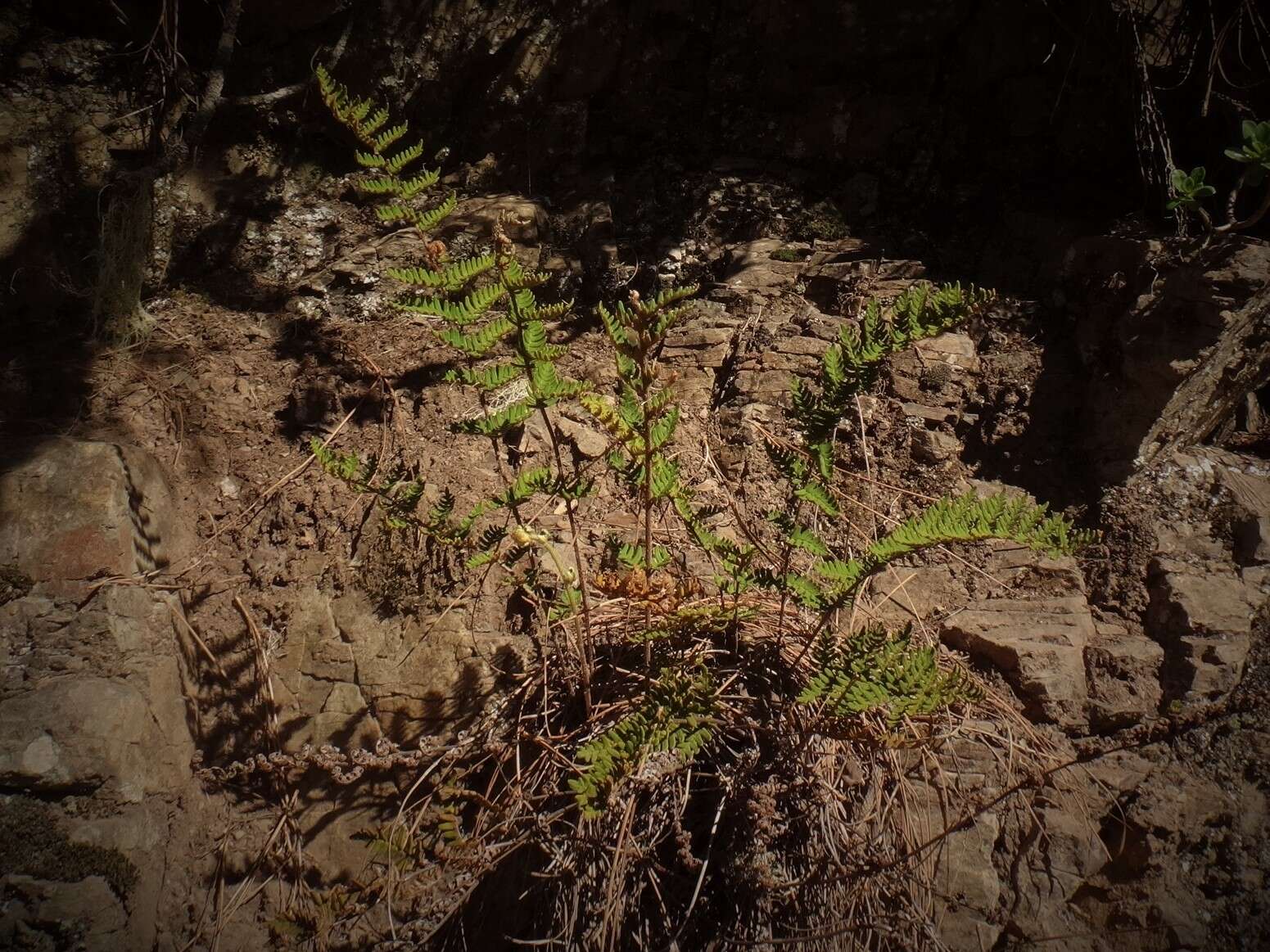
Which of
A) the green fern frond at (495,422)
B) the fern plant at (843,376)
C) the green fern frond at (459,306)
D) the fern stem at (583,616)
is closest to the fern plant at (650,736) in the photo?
the fern stem at (583,616)

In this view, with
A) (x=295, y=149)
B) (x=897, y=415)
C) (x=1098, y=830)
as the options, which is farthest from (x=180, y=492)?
(x=1098, y=830)

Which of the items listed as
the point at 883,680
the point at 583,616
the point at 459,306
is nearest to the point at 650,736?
the point at 583,616

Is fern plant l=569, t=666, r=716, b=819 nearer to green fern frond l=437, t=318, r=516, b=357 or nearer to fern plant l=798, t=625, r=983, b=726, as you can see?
fern plant l=798, t=625, r=983, b=726

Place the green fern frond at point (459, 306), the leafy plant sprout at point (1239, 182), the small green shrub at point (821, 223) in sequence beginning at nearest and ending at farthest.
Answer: the green fern frond at point (459, 306), the leafy plant sprout at point (1239, 182), the small green shrub at point (821, 223)

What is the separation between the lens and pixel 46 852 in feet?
6.84

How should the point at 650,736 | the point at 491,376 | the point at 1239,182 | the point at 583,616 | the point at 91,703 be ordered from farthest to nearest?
the point at 1239,182
the point at 91,703
the point at 583,616
the point at 491,376
the point at 650,736

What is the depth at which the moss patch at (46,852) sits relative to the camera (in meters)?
2.05

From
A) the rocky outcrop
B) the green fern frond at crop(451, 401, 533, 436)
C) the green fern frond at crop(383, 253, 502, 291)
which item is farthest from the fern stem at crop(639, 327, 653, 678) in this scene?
the rocky outcrop

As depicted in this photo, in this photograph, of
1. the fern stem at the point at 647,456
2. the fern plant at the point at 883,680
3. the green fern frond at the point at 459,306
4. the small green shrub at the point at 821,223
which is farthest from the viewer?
the small green shrub at the point at 821,223

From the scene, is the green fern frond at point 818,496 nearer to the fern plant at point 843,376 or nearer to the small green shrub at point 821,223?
the fern plant at point 843,376

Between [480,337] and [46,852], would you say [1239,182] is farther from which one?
[46,852]

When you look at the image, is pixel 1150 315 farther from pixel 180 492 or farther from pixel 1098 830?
pixel 180 492

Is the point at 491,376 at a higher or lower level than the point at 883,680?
higher

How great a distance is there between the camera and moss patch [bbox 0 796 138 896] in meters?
2.05
